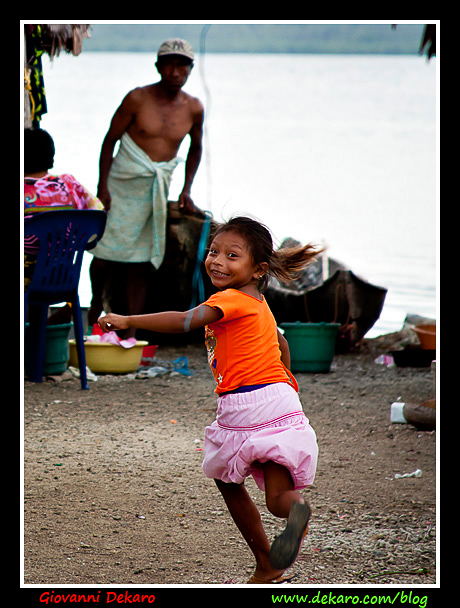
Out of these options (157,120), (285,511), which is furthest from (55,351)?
(285,511)

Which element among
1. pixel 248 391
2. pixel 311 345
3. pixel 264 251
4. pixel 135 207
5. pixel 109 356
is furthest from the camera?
pixel 135 207

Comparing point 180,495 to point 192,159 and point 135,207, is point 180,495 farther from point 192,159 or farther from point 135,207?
point 192,159

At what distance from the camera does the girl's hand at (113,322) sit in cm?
241

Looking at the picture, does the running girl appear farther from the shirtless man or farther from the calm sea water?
the shirtless man

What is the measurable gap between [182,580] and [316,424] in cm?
221

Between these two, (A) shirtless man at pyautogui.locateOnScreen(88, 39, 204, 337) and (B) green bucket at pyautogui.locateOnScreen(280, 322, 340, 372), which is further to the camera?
(A) shirtless man at pyautogui.locateOnScreen(88, 39, 204, 337)

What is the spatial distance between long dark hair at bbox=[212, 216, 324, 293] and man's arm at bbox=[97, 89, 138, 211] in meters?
3.83

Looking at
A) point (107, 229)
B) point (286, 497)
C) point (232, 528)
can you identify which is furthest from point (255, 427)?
point (107, 229)

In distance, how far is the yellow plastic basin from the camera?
582 centimetres

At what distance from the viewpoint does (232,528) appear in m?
3.12

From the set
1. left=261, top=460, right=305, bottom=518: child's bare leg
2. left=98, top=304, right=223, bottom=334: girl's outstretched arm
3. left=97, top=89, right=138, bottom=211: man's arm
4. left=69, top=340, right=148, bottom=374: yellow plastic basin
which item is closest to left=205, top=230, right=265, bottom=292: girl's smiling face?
left=98, top=304, right=223, bottom=334: girl's outstretched arm

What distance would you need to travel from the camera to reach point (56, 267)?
524 cm

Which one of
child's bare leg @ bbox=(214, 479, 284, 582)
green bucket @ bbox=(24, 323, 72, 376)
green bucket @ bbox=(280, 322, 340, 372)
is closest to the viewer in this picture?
child's bare leg @ bbox=(214, 479, 284, 582)

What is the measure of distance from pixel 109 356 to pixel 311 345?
4.82ft
